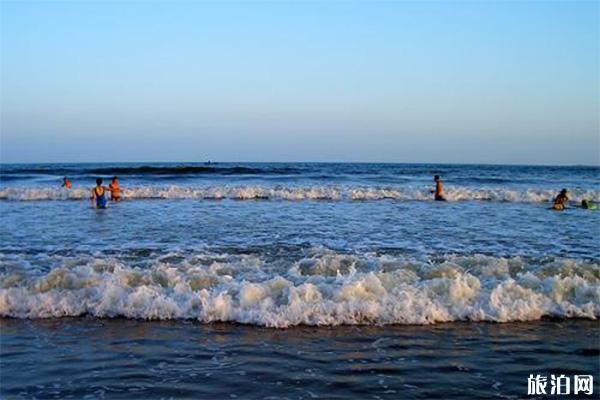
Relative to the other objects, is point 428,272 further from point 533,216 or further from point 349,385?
point 533,216

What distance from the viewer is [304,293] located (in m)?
7.74

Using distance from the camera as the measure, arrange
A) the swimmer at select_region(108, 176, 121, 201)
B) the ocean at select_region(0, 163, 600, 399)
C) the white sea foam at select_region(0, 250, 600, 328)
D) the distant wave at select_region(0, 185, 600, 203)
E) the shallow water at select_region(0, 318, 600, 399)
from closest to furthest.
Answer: the shallow water at select_region(0, 318, 600, 399)
the ocean at select_region(0, 163, 600, 399)
the white sea foam at select_region(0, 250, 600, 328)
the swimmer at select_region(108, 176, 121, 201)
the distant wave at select_region(0, 185, 600, 203)

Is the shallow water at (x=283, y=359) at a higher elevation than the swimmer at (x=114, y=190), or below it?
below

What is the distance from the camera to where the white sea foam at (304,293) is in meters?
7.33

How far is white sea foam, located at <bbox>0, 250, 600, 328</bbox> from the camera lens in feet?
24.1

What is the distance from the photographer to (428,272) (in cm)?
933

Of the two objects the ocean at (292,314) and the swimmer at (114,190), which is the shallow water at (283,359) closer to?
the ocean at (292,314)

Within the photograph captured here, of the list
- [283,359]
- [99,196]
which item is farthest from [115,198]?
[283,359]

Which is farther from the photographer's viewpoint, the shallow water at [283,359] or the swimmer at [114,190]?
the swimmer at [114,190]

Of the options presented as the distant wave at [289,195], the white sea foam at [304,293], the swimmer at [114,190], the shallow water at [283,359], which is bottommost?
the shallow water at [283,359]

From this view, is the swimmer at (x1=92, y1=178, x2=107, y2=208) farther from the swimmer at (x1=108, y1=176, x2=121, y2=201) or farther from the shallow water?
the shallow water

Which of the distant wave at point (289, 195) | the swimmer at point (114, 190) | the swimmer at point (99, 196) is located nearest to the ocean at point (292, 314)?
the swimmer at point (99, 196)

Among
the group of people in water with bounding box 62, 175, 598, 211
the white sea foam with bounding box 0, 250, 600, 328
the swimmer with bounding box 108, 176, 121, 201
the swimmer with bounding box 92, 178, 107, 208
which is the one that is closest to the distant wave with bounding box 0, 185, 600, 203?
the group of people in water with bounding box 62, 175, 598, 211

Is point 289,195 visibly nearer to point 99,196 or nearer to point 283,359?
point 99,196
